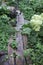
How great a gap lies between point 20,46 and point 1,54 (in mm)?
574

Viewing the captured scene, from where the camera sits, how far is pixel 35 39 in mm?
4484

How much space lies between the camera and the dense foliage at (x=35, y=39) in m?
4.04

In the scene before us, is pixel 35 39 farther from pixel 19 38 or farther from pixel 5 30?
pixel 5 30

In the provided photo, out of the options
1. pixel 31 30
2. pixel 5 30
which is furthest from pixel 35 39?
pixel 5 30

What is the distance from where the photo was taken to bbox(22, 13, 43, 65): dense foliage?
159 inches

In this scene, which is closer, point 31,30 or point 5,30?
point 31,30

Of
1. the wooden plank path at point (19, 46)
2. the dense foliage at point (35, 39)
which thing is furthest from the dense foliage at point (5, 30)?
the dense foliage at point (35, 39)

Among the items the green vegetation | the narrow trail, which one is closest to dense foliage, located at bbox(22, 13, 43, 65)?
the green vegetation

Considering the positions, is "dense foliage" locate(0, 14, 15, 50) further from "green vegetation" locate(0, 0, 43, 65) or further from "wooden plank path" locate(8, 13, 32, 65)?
"wooden plank path" locate(8, 13, 32, 65)

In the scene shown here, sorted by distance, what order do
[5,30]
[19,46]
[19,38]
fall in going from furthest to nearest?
[5,30], [19,38], [19,46]

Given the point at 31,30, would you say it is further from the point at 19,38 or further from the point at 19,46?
the point at 19,46

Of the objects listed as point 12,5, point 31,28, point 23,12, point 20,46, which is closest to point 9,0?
point 12,5

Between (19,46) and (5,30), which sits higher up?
(5,30)

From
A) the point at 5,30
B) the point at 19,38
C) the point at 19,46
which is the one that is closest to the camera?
the point at 19,46
